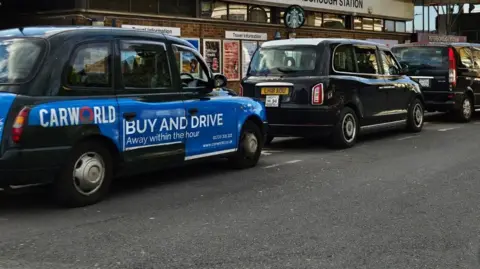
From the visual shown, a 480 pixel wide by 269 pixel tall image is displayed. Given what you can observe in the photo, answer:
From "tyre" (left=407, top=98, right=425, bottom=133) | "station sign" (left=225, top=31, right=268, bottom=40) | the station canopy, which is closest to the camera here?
"tyre" (left=407, top=98, right=425, bottom=133)

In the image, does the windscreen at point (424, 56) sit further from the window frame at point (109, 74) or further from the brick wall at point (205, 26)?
the window frame at point (109, 74)

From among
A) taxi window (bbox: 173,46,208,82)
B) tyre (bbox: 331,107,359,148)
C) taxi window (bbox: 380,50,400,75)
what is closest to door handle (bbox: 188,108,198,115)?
taxi window (bbox: 173,46,208,82)

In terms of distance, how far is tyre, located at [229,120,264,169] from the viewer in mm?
8289

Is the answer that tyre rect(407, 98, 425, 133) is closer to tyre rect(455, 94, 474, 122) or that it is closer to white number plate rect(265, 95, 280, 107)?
tyre rect(455, 94, 474, 122)

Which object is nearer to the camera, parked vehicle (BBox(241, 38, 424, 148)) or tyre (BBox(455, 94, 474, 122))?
parked vehicle (BBox(241, 38, 424, 148))

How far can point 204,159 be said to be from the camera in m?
7.60

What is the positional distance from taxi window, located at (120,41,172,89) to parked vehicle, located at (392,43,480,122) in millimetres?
8859

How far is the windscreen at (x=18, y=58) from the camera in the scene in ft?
18.7

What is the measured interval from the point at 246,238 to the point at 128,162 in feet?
6.46

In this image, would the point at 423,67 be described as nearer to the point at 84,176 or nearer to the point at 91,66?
the point at 91,66

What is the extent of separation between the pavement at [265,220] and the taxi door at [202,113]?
419mm

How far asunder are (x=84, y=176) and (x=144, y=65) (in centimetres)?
147

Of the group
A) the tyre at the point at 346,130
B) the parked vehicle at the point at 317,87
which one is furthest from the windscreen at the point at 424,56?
the tyre at the point at 346,130

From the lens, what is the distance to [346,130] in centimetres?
1048
